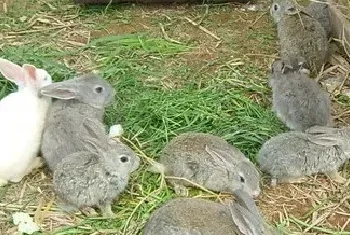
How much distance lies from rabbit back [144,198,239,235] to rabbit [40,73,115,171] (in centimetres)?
66

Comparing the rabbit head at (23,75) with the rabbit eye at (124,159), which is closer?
the rabbit eye at (124,159)

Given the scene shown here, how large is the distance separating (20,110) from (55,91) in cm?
23

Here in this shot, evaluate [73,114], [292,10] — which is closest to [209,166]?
[73,114]

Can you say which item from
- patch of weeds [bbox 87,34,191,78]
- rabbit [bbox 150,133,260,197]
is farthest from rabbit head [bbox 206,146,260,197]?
patch of weeds [bbox 87,34,191,78]

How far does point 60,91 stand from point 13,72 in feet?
1.02

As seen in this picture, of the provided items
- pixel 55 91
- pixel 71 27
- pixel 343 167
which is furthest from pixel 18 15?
pixel 343 167

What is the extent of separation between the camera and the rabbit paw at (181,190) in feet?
14.9

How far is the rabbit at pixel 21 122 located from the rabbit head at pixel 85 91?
0.31 feet

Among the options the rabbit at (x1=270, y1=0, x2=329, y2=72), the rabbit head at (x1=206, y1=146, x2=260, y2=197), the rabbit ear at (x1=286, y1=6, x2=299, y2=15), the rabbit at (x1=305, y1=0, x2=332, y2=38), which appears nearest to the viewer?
the rabbit head at (x1=206, y1=146, x2=260, y2=197)

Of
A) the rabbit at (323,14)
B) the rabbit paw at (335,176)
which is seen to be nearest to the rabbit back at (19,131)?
the rabbit paw at (335,176)

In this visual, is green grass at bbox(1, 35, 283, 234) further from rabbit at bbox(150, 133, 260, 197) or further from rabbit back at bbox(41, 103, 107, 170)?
rabbit back at bbox(41, 103, 107, 170)

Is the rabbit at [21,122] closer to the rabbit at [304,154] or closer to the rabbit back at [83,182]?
the rabbit back at [83,182]

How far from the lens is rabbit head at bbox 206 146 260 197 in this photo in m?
4.47

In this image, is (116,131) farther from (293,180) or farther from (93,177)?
(293,180)
